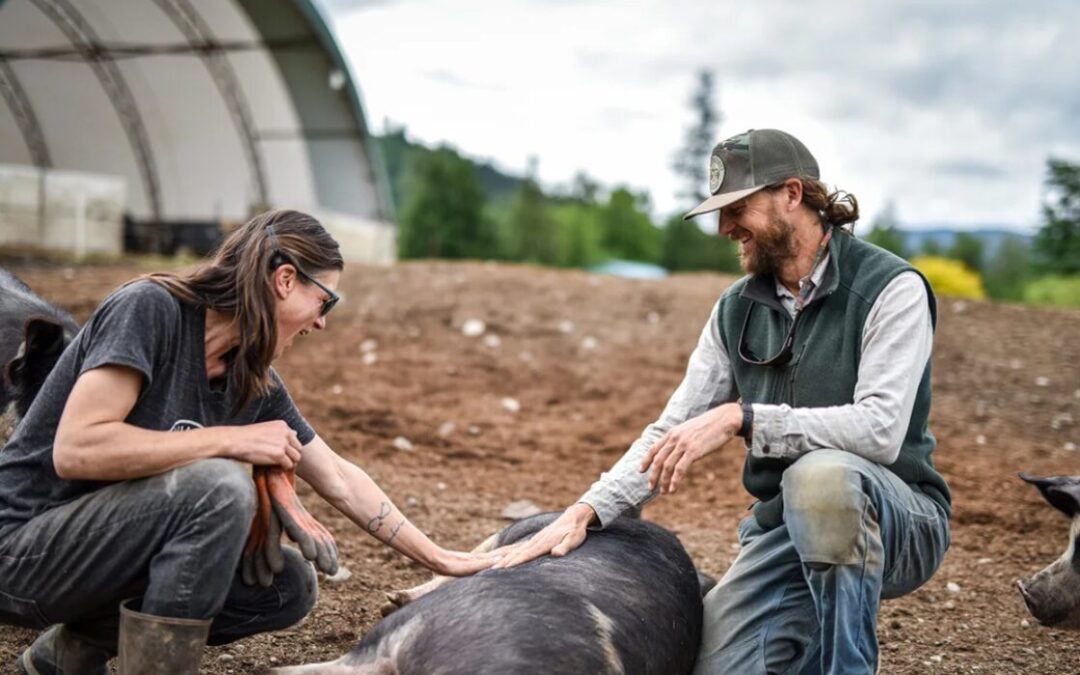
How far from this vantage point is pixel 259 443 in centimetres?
293

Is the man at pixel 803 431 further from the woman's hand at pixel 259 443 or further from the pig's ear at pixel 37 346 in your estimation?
the pig's ear at pixel 37 346

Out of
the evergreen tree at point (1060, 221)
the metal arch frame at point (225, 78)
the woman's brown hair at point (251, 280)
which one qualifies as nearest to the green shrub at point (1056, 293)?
the evergreen tree at point (1060, 221)

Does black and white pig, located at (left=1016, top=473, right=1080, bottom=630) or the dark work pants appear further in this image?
black and white pig, located at (left=1016, top=473, right=1080, bottom=630)

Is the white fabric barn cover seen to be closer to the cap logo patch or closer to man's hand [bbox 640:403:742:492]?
the cap logo patch

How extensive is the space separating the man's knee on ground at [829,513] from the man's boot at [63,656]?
1955 mm

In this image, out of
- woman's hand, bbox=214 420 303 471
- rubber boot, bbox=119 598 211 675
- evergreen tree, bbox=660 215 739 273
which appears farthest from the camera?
evergreen tree, bbox=660 215 739 273

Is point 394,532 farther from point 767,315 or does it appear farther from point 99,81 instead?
point 99,81

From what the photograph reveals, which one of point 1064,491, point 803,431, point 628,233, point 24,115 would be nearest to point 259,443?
point 803,431

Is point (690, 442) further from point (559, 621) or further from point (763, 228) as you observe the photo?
point (763, 228)

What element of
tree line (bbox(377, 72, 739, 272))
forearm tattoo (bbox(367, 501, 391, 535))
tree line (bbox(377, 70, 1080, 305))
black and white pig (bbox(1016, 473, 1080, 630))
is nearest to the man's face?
black and white pig (bbox(1016, 473, 1080, 630))

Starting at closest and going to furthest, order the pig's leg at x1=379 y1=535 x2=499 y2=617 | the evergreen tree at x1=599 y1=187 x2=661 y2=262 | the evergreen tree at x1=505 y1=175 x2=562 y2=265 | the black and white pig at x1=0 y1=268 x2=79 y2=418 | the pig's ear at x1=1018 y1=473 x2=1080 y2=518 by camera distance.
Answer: the pig's leg at x1=379 y1=535 x2=499 y2=617 → the black and white pig at x1=0 y1=268 x2=79 y2=418 → the pig's ear at x1=1018 y1=473 x2=1080 y2=518 → the evergreen tree at x1=505 y1=175 x2=562 y2=265 → the evergreen tree at x1=599 y1=187 x2=661 y2=262

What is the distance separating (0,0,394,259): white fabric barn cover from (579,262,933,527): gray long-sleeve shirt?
13917 mm

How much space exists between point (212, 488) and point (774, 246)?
73.4 inches

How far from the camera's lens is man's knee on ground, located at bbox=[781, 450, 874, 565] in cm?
311
